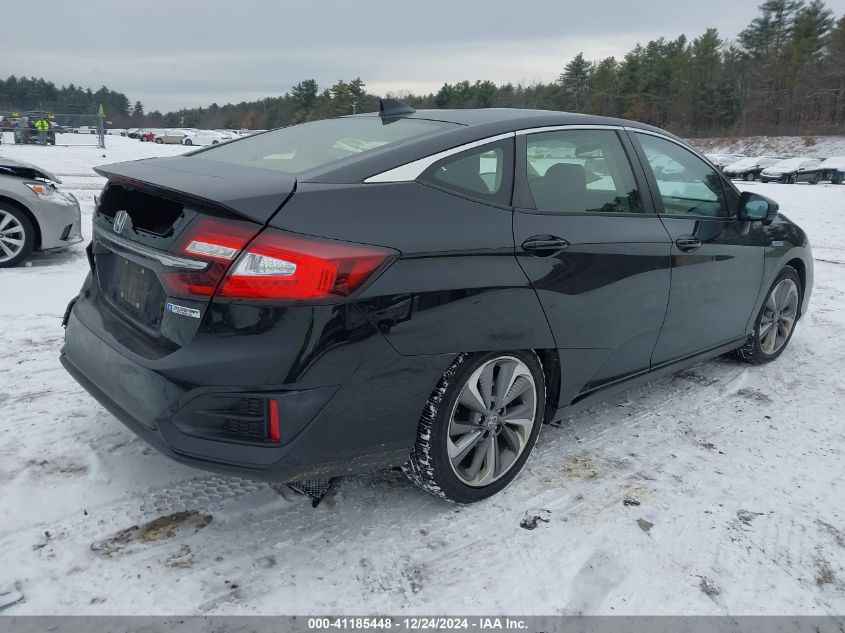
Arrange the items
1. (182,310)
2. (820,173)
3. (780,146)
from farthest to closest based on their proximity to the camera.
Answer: (780,146) < (820,173) < (182,310)

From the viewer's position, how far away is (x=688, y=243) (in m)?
3.41

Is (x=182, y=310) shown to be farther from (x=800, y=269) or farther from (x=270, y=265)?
(x=800, y=269)

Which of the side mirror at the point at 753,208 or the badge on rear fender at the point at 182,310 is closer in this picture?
the badge on rear fender at the point at 182,310

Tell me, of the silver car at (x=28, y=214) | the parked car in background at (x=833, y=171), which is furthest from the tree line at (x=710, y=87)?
the silver car at (x=28, y=214)

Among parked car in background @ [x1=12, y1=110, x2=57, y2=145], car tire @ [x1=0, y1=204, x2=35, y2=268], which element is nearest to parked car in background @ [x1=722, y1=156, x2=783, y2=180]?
parked car in background @ [x1=12, y1=110, x2=57, y2=145]

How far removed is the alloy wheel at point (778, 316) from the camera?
445 centimetres

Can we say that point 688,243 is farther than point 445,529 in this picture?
Yes

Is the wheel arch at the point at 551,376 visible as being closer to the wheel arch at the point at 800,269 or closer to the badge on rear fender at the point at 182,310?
the badge on rear fender at the point at 182,310

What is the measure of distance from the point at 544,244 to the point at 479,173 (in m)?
0.41

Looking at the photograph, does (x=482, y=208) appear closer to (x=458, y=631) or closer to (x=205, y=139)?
(x=458, y=631)

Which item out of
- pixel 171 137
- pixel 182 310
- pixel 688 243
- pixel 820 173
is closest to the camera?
pixel 182 310

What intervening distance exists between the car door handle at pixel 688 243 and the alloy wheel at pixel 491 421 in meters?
1.28

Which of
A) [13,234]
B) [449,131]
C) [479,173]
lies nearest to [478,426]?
[479,173]

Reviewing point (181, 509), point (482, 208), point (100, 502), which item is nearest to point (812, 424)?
point (482, 208)
